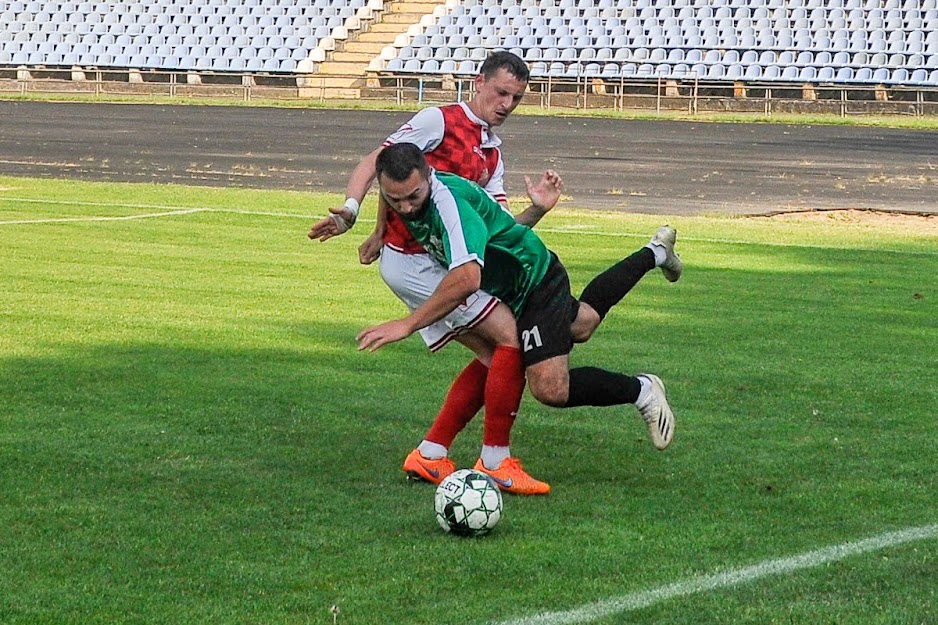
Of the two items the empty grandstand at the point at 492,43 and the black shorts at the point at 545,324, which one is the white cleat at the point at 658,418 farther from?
the empty grandstand at the point at 492,43

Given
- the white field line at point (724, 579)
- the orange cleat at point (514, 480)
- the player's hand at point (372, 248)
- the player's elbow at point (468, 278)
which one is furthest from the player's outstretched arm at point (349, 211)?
the white field line at point (724, 579)

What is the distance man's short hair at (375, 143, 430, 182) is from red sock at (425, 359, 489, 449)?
3.77 ft

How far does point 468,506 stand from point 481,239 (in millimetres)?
1033

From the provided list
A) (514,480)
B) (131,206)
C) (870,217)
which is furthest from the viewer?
(870,217)

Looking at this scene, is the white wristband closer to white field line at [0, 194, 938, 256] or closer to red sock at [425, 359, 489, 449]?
red sock at [425, 359, 489, 449]

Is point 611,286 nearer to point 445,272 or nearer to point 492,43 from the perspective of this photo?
point 445,272

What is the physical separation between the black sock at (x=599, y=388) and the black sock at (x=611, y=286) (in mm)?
426

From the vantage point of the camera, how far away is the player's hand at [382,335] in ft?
19.0

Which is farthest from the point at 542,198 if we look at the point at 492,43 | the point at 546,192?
the point at 492,43

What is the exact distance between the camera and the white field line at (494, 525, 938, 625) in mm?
4797

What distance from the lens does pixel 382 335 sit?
230 inches

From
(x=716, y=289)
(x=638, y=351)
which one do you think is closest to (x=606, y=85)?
(x=716, y=289)

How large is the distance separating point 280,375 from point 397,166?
3.18 meters

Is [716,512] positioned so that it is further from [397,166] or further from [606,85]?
[606,85]
